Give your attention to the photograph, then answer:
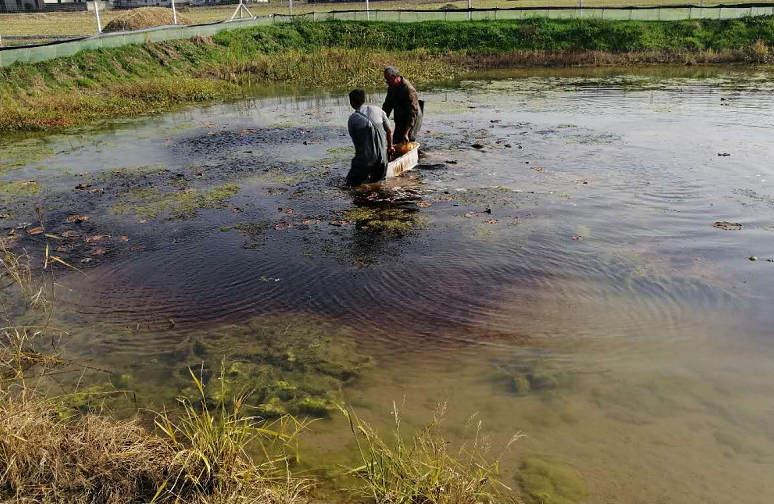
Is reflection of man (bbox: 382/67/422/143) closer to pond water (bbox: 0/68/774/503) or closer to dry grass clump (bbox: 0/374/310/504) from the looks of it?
pond water (bbox: 0/68/774/503)

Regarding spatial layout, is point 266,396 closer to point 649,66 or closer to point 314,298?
point 314,298

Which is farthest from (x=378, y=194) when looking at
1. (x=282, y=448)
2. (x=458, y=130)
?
(x=282, y=448)

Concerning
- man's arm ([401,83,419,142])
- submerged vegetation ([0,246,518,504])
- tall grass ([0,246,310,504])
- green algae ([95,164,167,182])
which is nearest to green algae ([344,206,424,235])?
man's arm ([401,83,419,142])

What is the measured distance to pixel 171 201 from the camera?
31.0 ft

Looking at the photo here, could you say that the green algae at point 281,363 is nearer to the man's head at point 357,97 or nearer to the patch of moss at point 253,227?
the patch of moss at point 253,227

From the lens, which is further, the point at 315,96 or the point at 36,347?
the point at 315,96

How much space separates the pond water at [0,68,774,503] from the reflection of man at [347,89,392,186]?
31 cm

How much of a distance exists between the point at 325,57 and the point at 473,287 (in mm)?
20459

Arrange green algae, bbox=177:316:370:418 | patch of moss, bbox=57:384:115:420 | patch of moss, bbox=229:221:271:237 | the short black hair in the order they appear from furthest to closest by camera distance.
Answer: the short black hair < patch of moss, bbox=229:221:271:237 < green algae, bbox=177:316:370:418 < patch of moss, bbox=57:384:115:420

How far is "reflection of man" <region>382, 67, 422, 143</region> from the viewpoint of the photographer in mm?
10957

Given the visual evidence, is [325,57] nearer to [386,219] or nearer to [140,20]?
[140,20]

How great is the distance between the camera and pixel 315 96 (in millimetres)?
20109

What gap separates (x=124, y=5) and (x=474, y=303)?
230ft

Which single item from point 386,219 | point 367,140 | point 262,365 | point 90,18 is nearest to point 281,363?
point 262,365
